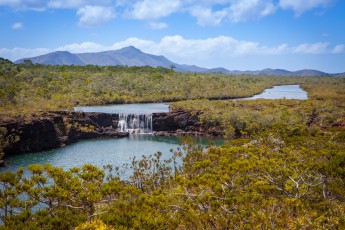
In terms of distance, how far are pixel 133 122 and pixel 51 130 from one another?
18.0 m

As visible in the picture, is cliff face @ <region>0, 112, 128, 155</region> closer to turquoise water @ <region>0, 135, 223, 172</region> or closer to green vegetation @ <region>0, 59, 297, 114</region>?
turquoise water @ <region>0, 135, 223, 172</region>

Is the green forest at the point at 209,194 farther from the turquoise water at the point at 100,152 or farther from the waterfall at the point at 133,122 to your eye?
the waterfall at the point at 133,122

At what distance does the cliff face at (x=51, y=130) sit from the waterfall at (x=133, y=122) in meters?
1.21

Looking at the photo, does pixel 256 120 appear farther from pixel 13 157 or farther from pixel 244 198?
pixel 244 198

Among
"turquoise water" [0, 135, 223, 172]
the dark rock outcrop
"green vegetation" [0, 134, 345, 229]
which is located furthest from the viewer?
the dark rock outcrop

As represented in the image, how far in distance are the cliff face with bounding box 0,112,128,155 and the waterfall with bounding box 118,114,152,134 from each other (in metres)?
1.21

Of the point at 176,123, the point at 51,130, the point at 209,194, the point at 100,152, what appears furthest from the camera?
the point at 176,123

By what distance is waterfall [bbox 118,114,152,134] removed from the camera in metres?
66.4

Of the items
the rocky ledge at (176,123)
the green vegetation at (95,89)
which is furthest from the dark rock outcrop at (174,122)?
the green vegetation at (95,89)

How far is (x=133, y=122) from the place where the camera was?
66625 millimetres

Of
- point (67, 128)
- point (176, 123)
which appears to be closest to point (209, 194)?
point (67, 128)

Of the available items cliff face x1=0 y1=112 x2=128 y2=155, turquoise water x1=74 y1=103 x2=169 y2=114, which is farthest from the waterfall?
turquoise water x1=74 y1=103 x2=169 y2=114

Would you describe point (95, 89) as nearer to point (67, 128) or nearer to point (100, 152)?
point (67, 128)

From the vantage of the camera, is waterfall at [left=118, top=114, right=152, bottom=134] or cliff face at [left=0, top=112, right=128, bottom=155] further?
waterfall at [left=118, top=114, right=152, bottom=134]
